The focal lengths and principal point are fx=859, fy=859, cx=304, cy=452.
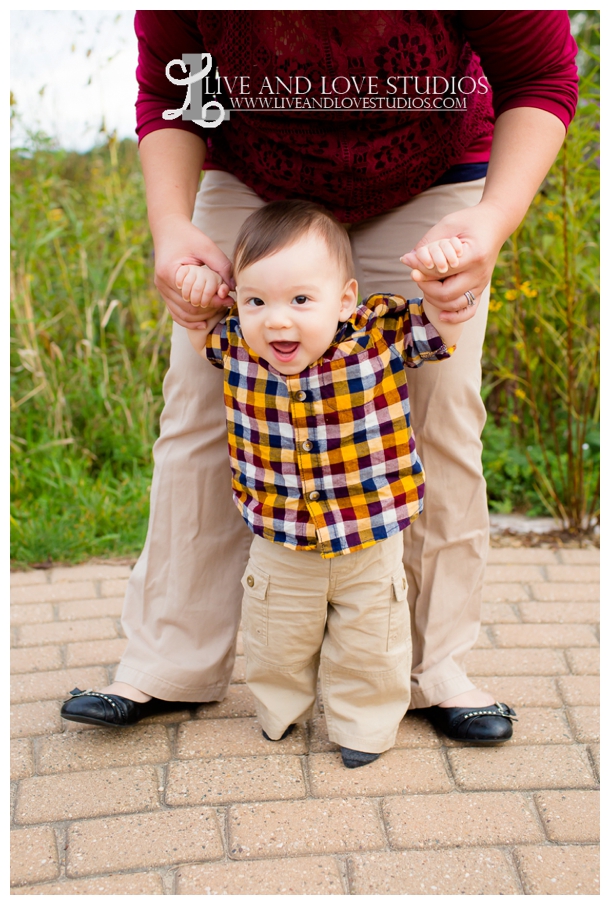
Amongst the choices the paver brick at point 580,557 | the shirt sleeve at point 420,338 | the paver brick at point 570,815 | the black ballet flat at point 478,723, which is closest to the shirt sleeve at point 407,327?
the shirt sleeve at point 420,338

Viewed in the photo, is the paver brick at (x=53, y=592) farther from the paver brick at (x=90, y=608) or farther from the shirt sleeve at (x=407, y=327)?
the shirt sleeve at (x=407, y=327)

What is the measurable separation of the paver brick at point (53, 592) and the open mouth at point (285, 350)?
135 centimetres

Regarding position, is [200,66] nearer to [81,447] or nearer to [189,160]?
[189,160]

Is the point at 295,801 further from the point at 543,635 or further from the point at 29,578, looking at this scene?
the point at 29,578

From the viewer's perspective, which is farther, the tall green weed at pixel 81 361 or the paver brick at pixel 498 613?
the tall green weed at pixel 81 361

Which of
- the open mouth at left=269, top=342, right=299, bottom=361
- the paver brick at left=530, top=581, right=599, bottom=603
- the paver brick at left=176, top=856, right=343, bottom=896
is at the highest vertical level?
Answer: the open mouth at left=269, top=342, right=299, bottom=361

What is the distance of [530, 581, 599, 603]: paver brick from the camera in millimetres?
2607

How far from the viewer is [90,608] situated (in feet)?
8.35

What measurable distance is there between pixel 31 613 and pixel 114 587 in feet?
0.92

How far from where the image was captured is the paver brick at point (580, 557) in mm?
2886

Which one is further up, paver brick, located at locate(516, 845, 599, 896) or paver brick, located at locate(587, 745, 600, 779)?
paver brick, located at locate(587, 745, 600, 779)

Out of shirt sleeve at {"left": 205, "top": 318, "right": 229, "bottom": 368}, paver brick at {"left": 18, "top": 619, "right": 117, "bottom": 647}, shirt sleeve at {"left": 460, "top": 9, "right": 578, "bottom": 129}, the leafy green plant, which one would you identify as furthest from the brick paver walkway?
shirt sleeve at {"left": 460, "top": 9, "right": 578, "bottom": 129}

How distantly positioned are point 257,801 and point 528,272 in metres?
2.41

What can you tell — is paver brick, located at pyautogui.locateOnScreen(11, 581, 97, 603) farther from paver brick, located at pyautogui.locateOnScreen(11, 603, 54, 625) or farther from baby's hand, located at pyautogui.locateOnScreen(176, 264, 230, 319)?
baby's hand, located at pyautogui.locateOnScreen(176, 264, 230, 319)
